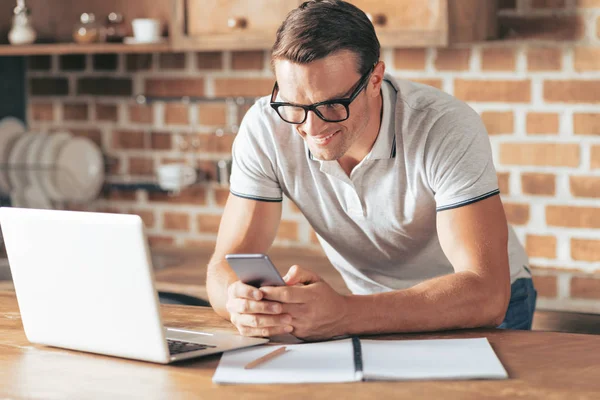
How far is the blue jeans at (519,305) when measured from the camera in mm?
2213

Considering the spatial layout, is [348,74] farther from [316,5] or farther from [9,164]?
[9,164]

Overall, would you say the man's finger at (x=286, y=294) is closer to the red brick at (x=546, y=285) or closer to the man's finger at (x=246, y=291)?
the man's finger at (x=246, y=291)

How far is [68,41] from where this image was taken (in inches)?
132

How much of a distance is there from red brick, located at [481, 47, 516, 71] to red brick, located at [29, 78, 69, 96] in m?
1.62

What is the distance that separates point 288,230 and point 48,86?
3.73 ft

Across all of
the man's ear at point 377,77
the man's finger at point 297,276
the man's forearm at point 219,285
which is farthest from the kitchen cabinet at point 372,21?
the man's finger at point 297,276

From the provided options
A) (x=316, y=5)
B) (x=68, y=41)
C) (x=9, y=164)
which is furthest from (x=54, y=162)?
(x=316, y=5)

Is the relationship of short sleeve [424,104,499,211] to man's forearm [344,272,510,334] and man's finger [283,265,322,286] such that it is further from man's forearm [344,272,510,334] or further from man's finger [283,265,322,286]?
man's finger [283,265,322,286]

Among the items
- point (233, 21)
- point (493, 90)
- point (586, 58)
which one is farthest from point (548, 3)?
point (233, 21)

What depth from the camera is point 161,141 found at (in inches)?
133

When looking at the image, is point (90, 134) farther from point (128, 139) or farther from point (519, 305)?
point (519, 305)

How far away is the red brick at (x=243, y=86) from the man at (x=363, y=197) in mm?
1052

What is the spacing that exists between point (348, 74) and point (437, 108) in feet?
0.84

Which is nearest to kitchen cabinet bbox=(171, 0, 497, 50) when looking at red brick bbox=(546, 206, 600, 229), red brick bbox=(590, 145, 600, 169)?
red brick bbox=(590, 145, 600, 169)
